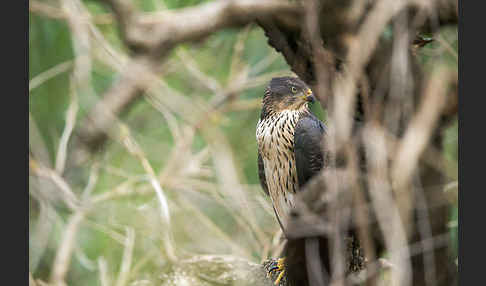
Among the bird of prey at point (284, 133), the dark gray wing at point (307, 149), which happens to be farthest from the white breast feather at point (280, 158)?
the dark gray wing at point (307, 149)

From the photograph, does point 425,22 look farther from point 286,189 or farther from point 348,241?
point 286,189

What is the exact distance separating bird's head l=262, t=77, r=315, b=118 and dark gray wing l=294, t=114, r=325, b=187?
0.17m

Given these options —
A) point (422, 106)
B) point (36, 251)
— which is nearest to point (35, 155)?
point (36, 251)

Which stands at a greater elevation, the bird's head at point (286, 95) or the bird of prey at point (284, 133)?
the bird's head at point (286, 95)

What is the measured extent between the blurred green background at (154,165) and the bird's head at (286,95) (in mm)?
295

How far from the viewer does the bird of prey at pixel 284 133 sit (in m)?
3.04

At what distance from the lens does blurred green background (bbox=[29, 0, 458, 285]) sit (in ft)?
10.5

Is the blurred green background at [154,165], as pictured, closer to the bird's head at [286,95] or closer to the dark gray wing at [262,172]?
the dark gray wing at [262,172]

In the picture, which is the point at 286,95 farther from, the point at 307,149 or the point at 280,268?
the point at 280,268

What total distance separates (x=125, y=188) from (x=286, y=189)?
110 centimetres

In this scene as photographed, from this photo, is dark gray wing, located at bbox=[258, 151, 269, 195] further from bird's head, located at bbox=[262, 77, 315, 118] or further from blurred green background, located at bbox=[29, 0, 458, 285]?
bird's head, located at bbox=[262, 77, 315, 118]

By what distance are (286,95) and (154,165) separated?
6.08ft

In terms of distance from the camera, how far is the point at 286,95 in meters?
3.19

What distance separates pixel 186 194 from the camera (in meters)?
3.61
